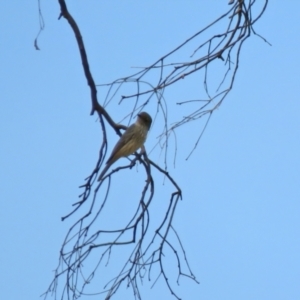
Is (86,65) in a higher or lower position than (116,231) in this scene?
higher

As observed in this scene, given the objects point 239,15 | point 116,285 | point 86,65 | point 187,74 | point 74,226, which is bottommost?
point 116,285

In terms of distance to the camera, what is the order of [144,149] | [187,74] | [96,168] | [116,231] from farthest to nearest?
[144,149] → [96,168] → [116,231] → [187,74]

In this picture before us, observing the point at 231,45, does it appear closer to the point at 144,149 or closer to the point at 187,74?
the point at 187,74

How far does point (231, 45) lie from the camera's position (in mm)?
2771

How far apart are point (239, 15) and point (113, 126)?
3.18 ft

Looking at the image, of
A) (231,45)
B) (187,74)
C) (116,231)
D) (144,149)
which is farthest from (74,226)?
(231,45)

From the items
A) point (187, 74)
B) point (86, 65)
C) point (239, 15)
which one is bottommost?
point (187, 74)

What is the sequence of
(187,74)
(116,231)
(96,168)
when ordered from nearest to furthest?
(187,74) → (116,231) → (96,168)

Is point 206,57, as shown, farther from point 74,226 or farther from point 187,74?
point 74,226

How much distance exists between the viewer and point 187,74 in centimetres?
273

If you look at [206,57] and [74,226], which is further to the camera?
[74,226]

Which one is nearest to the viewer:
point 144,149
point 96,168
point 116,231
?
point 116,231

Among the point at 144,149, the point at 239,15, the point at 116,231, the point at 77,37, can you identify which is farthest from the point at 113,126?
the point at 239,15

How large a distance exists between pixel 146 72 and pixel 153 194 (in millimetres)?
551
